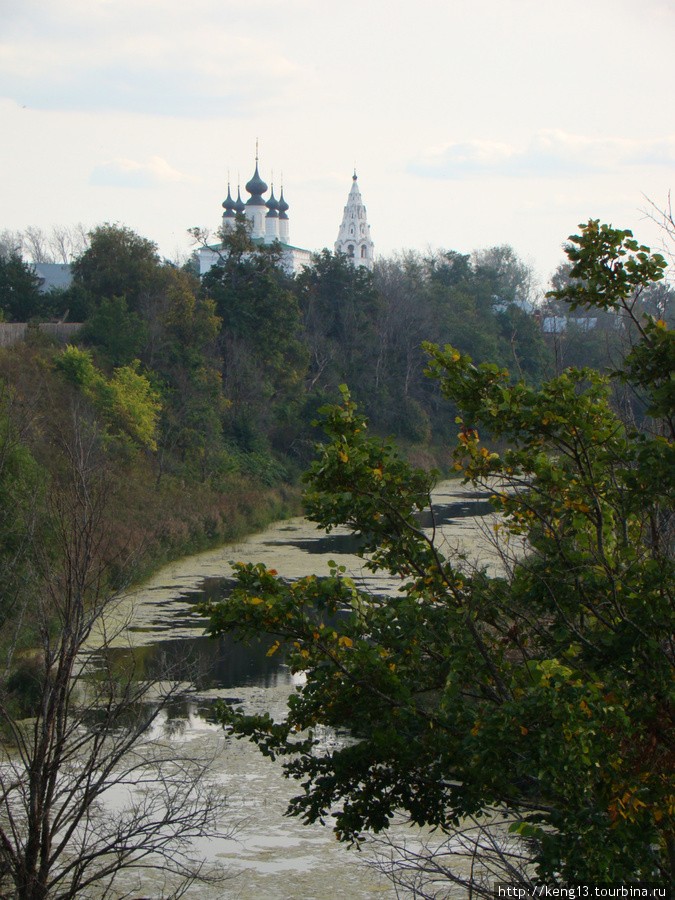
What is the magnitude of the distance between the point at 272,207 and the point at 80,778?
6714 centimetres

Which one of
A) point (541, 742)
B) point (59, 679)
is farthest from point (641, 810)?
point (59, 679)

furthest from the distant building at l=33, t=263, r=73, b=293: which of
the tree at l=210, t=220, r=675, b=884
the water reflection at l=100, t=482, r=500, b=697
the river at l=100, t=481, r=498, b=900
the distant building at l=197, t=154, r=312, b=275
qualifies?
the tree at l=210, t=220, r=675, b=884

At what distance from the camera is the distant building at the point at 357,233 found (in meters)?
73.3

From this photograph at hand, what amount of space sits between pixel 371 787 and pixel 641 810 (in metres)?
1.36

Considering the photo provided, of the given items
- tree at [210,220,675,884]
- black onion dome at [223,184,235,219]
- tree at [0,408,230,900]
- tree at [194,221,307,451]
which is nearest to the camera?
tree at [210,220,675,884]

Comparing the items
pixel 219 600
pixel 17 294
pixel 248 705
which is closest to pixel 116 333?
pixel 17 294

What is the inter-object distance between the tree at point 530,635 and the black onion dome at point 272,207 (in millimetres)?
67398

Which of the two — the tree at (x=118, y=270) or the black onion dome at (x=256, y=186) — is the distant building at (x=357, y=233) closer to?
the black onion dome at (x=256, y=186)

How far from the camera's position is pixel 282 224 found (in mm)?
71625

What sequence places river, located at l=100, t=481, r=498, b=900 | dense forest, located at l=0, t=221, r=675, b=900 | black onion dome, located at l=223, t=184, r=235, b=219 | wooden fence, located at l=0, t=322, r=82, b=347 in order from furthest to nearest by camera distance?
black onion dome, located at l=223, t=184, r=235, b=219, wooden fence, located at l=0, t=322, r=82, b=347, river, located at l=100, t=481, r=498, b=900, dense forest, located at l=0, t=221, r=675, b=900

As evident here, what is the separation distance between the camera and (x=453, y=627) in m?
4.52

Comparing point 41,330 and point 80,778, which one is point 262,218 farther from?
point 80,778

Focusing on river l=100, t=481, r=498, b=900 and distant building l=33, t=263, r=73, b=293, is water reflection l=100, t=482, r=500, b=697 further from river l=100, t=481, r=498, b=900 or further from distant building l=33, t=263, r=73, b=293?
distant building l=33, t=263, r=73, b=293

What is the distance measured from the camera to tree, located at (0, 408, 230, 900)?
6.76 m
